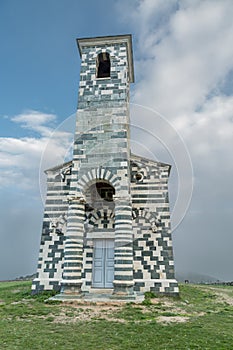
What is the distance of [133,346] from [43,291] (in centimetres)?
913

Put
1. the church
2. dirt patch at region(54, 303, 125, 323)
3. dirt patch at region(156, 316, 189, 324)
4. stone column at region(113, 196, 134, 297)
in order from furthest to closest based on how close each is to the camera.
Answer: the church
stone column at region(113, 196, 134, 297)
dirt patch at region(54, 303, 125, 323)
dirt patch at region(156, 316, 189, 324)

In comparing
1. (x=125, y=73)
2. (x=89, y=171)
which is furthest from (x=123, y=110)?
(x=89, y=171)

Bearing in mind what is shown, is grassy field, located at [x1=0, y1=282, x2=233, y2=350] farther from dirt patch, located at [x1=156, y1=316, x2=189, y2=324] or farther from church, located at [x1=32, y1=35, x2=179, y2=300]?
church, located at [x1=32, y1=35, x2=179, y2=300]

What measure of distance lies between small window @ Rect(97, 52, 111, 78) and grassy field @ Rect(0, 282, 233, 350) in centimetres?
1282

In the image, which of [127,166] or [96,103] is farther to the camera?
[96,103]

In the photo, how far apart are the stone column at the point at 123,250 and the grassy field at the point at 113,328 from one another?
101cm

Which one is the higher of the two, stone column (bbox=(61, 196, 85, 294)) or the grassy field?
stone column (bbox=(61, 196, 85, 294))

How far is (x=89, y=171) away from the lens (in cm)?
1266

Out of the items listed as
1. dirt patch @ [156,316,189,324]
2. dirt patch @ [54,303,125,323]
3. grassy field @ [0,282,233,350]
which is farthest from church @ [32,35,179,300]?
dirt patch @ [156,316,189,324]

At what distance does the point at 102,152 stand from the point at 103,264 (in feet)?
19.1

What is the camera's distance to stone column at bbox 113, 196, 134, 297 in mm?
10475

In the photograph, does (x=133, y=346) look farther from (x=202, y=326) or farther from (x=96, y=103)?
(x=96, y=103)

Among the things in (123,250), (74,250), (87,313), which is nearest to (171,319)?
(87,313)

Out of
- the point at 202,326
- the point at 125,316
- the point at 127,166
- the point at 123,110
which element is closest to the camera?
the point at 202,326
